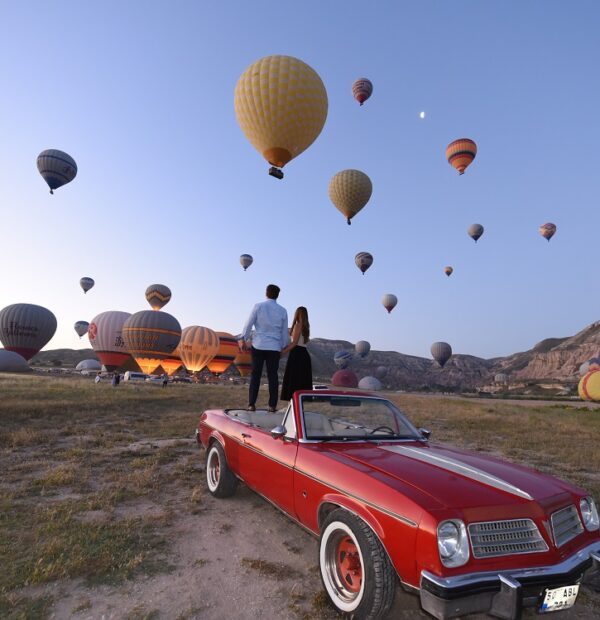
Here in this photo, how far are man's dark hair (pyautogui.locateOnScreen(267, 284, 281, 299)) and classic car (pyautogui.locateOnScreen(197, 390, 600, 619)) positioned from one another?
3.10m

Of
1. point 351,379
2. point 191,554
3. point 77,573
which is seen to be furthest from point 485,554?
point 351,379

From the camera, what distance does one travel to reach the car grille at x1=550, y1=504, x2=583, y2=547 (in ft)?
8.45

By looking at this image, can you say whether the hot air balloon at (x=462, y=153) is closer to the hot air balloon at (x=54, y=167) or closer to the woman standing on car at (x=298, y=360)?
the woman standing on car at (x=298, y=360)

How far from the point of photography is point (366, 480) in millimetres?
2764

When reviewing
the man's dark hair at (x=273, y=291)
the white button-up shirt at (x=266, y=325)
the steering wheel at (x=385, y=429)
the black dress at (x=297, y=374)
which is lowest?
the steering wheel at (x=385, y=429)

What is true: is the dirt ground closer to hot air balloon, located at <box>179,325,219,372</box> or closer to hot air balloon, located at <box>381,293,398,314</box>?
hot air balloon, located at <box>179,325,219,372</box>

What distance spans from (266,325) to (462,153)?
34562 mm

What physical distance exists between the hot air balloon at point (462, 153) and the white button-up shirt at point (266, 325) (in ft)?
112

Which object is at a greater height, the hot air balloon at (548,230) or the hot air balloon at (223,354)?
the hot air balloon at (548,230)

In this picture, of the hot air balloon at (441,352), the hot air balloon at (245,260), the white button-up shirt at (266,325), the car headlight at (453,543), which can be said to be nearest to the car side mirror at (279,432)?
the car headlight at (453,543)

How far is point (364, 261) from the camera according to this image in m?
46.4

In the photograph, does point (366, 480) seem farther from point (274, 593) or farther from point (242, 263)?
point (242, 263)

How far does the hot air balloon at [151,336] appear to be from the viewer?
40281 millimetres

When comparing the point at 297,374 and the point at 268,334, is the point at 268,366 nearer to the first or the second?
the point at 268,334
